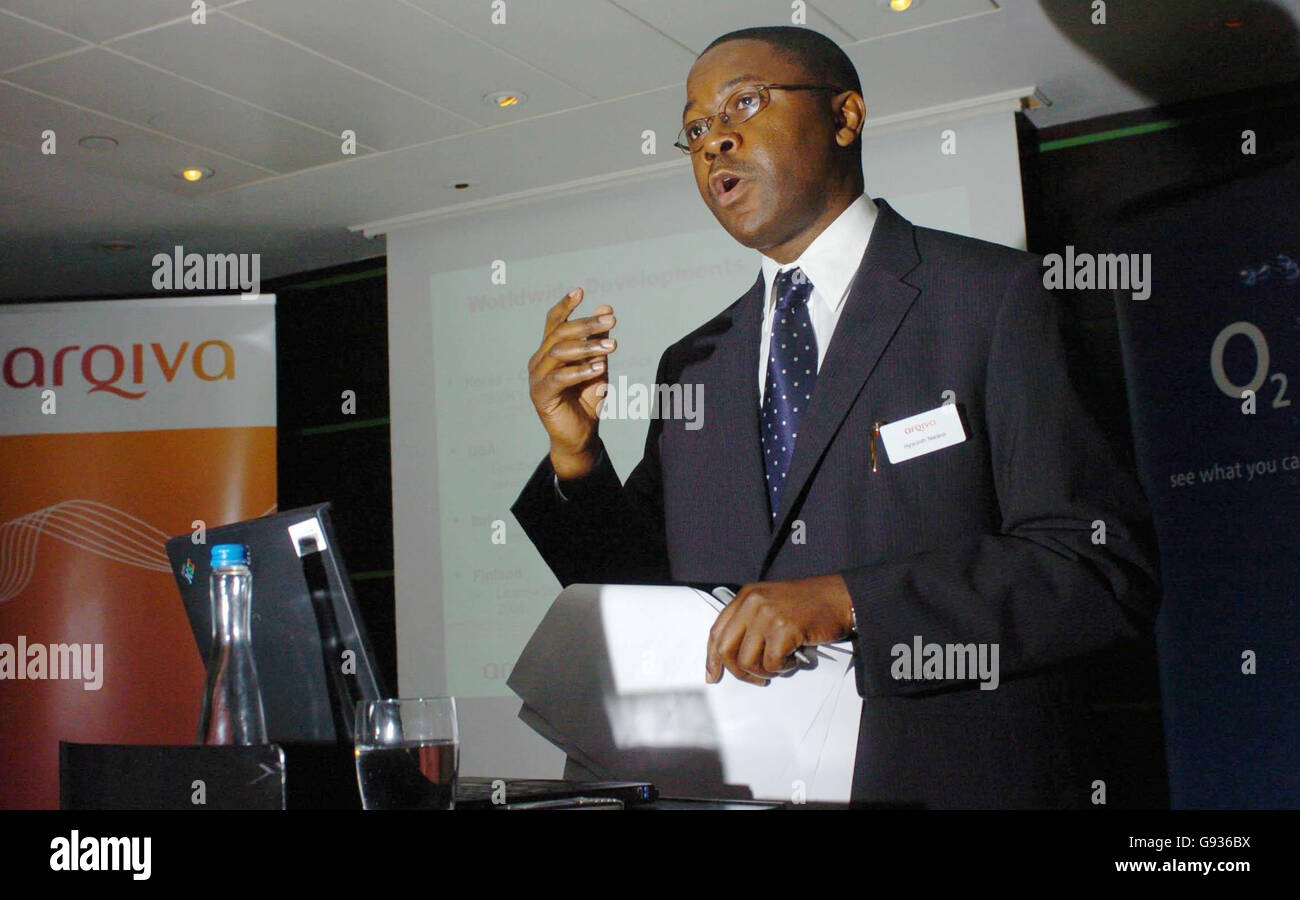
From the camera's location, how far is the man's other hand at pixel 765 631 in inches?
41.6

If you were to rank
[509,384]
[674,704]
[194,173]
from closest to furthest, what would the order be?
[674,704] → [194,173] → [509,384]

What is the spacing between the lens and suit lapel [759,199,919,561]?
1.44 meters

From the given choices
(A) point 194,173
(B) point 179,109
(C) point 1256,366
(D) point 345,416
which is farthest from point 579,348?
(D) point 345,416

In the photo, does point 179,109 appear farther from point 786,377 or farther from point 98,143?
point 786,377

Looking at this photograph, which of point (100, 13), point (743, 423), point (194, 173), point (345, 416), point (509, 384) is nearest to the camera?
point (743, 423)

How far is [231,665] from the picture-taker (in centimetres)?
108

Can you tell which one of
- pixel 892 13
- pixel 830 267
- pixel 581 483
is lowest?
pixel 581 483

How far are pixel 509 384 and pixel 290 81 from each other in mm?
1501

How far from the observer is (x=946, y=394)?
4.66 ft

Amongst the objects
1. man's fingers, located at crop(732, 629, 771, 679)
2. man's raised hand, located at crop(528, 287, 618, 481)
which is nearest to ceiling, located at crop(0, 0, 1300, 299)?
man's raised hand, located at crop(528, 287, 618, 481)

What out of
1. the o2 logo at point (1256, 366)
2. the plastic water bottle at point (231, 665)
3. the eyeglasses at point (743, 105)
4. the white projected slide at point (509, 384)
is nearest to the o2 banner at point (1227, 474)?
the o2 logo at point (1256, 366)

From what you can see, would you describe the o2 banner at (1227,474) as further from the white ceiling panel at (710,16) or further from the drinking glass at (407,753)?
the drinking glass at (407,753)

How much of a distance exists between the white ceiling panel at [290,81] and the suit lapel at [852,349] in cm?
245

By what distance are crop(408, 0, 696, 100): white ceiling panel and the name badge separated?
2.28 m
